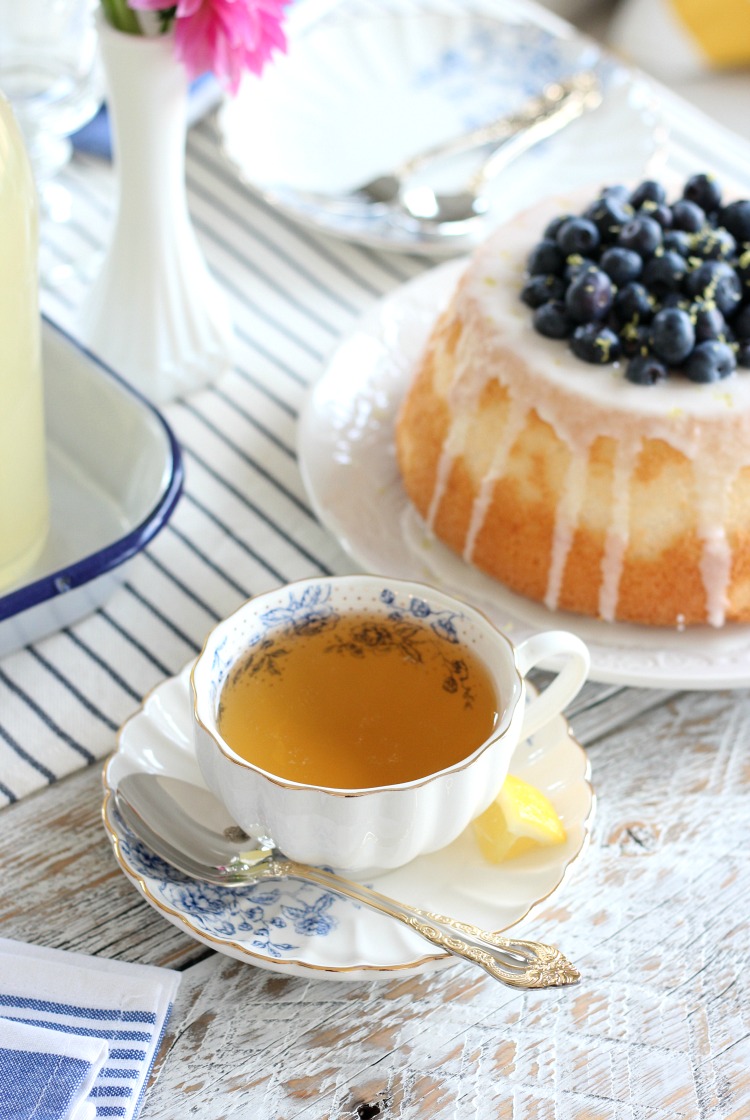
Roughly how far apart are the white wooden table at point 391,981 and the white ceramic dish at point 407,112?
0.40 metres

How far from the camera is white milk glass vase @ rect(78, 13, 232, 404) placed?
1.07 meters

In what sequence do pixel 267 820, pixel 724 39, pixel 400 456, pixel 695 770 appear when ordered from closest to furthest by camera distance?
pixel 267 820 < pixel 695 770 < pixel 400 456 < pixel 724 39

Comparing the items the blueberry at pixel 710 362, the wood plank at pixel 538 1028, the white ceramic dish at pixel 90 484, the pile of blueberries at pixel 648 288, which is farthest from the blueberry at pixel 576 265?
the wood plank at pixel 538 1028

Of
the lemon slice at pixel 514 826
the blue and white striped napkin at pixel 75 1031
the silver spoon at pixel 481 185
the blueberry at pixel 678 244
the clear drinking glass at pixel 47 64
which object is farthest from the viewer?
the silver spoon at pixel 481 185

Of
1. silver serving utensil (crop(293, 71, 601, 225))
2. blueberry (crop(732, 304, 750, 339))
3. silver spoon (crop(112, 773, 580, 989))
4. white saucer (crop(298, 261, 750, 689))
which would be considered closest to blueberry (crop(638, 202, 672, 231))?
blueberry (crop(732, 304, 750, 339))

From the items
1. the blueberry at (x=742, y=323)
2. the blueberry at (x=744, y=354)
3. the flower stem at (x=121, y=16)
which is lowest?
the blueberry at (x=744, y=354)

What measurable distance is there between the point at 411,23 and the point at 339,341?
0.64 metres

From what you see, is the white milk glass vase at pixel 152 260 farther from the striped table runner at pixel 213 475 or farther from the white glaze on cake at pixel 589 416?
the white glaze on cake at pixel 589 416

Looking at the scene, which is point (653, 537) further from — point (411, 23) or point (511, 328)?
point (411, 23)

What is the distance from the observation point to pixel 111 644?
0.99 meters

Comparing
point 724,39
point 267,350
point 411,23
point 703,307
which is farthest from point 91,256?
point 724,39

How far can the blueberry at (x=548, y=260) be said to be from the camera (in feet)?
3.34

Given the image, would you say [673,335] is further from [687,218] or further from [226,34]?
[226,34]

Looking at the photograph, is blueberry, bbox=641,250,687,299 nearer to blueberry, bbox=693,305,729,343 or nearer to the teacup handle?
blueberry, bbox=693,305,729,343
